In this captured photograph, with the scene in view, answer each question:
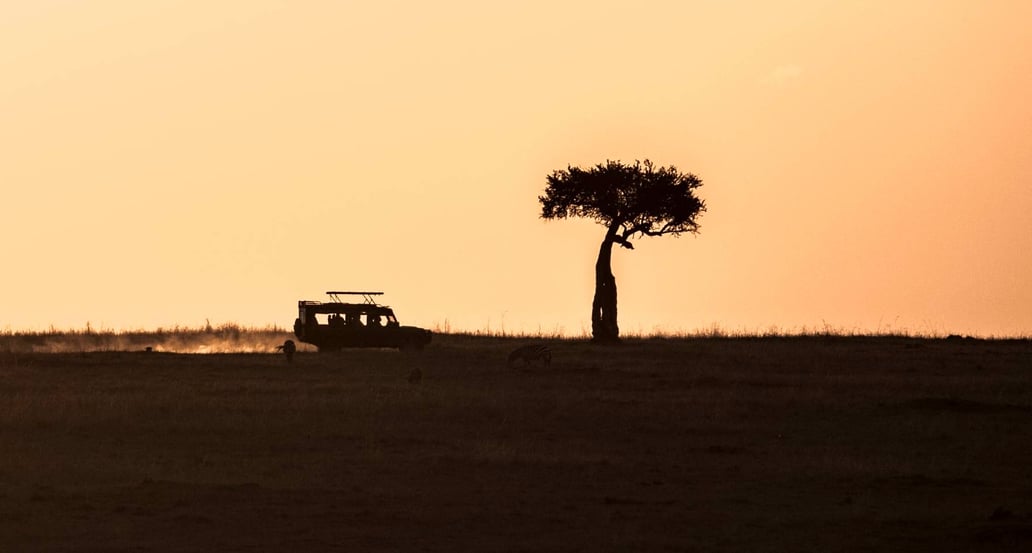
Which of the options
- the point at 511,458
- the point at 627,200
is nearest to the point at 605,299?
the point at 627,200

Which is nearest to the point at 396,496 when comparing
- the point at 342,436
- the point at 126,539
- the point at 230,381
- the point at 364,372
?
the point at 126,539

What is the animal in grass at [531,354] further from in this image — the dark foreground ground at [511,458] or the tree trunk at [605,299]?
the tree trunk at [605,299]

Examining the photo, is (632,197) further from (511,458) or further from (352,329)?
(511,458)

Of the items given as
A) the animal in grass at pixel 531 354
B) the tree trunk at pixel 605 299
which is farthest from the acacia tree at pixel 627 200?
the animal in grass at pixel 531 354

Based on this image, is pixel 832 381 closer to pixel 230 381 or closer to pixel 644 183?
pixel 230 381

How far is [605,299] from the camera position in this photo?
64.6 m

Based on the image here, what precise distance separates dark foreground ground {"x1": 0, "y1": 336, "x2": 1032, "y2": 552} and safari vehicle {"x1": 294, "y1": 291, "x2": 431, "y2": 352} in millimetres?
9635

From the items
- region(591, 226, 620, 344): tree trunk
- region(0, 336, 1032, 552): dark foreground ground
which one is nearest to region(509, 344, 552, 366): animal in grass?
region(0, 336, 1032, 552): dark foreground ground

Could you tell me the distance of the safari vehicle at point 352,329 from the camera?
53969 mm

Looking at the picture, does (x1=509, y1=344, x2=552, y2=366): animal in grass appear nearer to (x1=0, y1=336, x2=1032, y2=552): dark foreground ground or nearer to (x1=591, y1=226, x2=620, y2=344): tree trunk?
(x1=0, y1=336, x2=1032, y2=552): dark foreground ground

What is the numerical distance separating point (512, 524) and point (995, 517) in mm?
5408

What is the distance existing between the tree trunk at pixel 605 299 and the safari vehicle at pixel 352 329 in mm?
9671

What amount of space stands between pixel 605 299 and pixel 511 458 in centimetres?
4050

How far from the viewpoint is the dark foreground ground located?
58.5 ft
